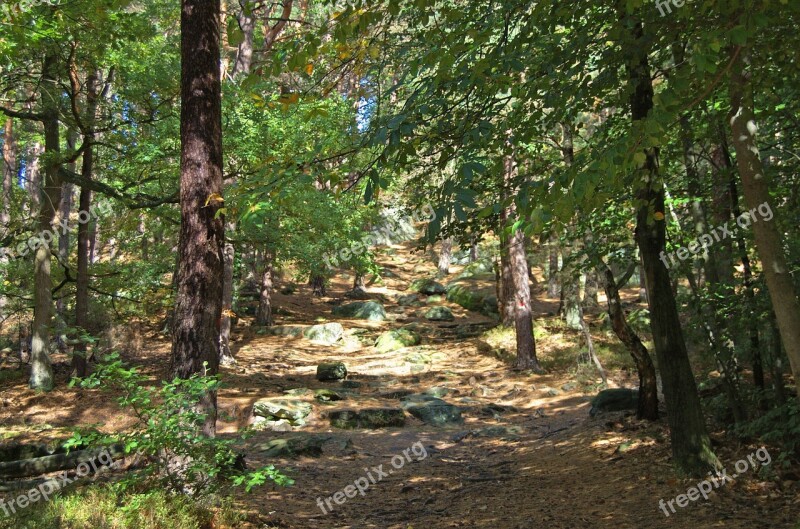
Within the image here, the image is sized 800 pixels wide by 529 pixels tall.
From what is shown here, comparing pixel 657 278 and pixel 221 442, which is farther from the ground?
pixel 657 278

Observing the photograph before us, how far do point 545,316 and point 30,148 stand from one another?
26.3 meters

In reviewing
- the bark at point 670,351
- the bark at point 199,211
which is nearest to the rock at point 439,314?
the bark at point 670,351

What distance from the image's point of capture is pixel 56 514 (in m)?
4.82

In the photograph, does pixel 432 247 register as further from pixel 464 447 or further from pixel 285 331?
pixel 285 331

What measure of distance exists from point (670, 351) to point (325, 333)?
635 inches

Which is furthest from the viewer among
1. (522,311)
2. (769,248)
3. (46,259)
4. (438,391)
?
(522,311)

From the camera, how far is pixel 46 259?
1249 cm

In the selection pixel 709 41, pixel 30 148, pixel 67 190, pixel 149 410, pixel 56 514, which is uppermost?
pixel 30 148

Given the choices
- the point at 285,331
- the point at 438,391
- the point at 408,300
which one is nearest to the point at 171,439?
the point at 438,391

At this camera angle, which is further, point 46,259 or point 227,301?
point 227,301

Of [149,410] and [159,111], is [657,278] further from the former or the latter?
[159,111]

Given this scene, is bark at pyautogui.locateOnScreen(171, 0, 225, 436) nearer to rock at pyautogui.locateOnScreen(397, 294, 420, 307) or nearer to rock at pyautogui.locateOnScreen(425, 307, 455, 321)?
rock at pyautogui.locateOnScreen(425, 307, 455, 321)

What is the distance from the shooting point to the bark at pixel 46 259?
1216 centimetres

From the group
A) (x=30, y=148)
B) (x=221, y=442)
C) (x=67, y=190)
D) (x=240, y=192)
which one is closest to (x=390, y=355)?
(x=67, y=190)
